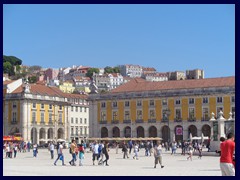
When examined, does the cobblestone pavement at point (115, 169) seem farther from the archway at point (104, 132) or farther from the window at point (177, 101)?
the archway at point (104, 132)

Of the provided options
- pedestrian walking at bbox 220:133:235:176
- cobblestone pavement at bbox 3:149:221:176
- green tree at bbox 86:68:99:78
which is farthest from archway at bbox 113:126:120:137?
green tree at bbox 86:68:99:78

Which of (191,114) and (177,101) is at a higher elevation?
(177,101)

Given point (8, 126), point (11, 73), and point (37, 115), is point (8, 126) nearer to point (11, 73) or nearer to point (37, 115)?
point (37, 115)

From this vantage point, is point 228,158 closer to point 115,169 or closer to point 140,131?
point 115,169

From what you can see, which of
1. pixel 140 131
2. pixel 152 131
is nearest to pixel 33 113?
pixel 140 131

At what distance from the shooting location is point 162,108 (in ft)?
239

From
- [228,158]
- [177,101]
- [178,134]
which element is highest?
[177,101]

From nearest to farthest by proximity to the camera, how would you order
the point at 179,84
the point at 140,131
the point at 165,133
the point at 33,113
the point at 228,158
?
the point at 228,158 → the point at 165,133 → the point at 140,131 → the point at 179,84 → the point at 33,113

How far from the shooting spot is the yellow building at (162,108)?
228 ft

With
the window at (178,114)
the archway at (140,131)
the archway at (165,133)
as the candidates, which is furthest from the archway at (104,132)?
the window at (178,114)

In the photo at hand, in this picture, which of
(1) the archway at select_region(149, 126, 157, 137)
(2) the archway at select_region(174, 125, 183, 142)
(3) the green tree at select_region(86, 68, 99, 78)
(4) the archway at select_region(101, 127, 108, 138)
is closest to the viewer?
(2) the archway at select_region(174, 125, 183, 142)

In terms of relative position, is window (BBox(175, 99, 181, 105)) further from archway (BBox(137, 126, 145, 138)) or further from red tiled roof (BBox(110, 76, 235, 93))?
archway (BBox(137, 126, 145, 138))

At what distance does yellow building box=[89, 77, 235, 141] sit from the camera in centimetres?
6950

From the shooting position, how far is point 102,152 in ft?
75.3
